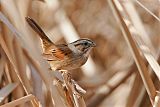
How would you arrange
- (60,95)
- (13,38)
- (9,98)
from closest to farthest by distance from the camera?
(60,95) → (13,38) → (9,98)

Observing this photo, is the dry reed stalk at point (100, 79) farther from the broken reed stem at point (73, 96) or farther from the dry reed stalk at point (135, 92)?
the broken reed stem at point (73, 96)

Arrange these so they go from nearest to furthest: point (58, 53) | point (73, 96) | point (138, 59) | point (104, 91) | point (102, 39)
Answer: point (73, 96) < point (138, 59) < point (58, 53) < point (104, 91) < point (102, 39)

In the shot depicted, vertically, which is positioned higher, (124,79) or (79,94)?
(79,94)

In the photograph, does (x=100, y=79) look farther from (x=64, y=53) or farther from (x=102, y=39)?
(x=64, y=53)

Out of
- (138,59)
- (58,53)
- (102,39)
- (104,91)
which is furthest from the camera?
(102,39)

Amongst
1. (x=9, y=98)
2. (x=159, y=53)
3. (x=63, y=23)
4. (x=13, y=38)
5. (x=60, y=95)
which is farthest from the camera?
(x=63, y=23)

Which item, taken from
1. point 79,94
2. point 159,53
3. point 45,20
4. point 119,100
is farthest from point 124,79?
point 79,94

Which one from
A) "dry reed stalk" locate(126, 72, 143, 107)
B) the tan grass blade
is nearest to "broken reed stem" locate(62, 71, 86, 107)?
the tan grass blade

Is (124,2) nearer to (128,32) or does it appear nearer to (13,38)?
(128,32)

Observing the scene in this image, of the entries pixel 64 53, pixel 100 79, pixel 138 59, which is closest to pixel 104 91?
pixel 100 79
